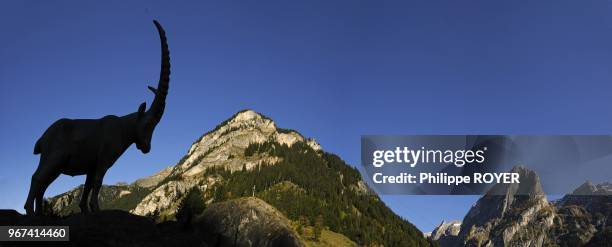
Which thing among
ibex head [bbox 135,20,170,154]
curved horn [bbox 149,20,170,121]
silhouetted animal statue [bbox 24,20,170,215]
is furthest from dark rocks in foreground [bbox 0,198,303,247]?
curved horn [bbox 149,20,170,121]

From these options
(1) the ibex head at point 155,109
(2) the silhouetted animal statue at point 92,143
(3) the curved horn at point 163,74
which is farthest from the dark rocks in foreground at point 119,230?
(3) the curved horn at point 163,74

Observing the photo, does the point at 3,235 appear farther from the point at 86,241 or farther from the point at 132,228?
the point at 132,228

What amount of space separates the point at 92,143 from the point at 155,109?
80.3 inches

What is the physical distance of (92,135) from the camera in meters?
14.5

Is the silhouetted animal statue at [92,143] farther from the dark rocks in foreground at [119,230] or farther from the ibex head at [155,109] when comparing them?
the dark rocks in foreground at [119,230]

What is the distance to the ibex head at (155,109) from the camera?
13.9 metres

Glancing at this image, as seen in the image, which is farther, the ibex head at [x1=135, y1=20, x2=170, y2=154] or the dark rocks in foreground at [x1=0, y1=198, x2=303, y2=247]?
the ibex head at [x1=135, y1=20, x2=170, y2=154]

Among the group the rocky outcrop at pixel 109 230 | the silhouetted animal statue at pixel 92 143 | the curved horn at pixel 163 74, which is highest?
the curved horn at pixel 163 74

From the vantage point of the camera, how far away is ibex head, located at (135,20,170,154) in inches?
549

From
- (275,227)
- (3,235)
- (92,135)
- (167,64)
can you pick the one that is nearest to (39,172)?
(92,135)

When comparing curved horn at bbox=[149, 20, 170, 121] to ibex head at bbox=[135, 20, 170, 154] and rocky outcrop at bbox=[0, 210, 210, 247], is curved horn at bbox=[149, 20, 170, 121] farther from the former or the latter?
rocky outcrop at bbox=[0, 210, 210, 247]

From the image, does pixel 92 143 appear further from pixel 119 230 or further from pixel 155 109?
pixel 119 230

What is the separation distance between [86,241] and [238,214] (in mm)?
14932

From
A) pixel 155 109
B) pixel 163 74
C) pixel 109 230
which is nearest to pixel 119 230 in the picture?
pixel 109 230
